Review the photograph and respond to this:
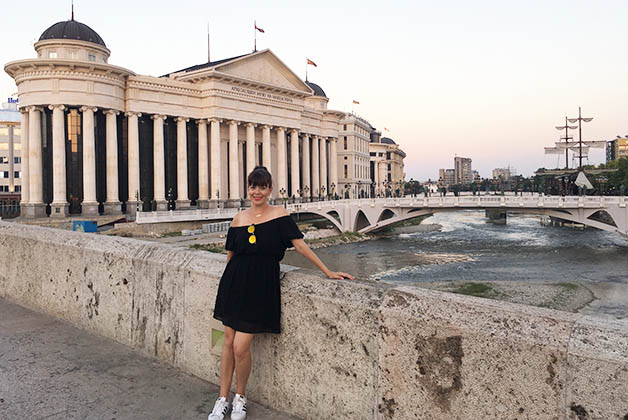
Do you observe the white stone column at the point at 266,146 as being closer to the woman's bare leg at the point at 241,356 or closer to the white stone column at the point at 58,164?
the white stone column at the point at 58,164

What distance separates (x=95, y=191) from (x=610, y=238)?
6082 centimetres

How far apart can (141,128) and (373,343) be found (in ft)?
199

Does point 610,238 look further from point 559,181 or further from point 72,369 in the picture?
point 72,369

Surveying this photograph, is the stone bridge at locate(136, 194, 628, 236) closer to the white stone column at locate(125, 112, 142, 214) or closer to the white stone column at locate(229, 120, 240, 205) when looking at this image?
the white stone column at locate(125, 112, 142, 214)

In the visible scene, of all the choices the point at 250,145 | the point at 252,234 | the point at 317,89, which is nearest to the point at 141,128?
the point at 250,145

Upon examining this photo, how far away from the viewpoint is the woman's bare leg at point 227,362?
4102 millimetres

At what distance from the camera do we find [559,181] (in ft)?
333

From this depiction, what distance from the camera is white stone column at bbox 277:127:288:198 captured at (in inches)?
2982

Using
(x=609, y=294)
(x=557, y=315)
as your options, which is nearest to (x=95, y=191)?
(x=609, y=294)

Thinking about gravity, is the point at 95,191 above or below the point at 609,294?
above

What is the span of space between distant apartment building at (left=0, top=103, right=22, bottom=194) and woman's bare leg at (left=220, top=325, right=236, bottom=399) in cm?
10298

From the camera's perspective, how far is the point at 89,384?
4.56 meters

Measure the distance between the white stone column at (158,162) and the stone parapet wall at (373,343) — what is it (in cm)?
5597

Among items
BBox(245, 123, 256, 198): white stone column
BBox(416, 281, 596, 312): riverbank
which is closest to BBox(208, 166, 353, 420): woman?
BBox(416, 281, 596, 312): riverbank
